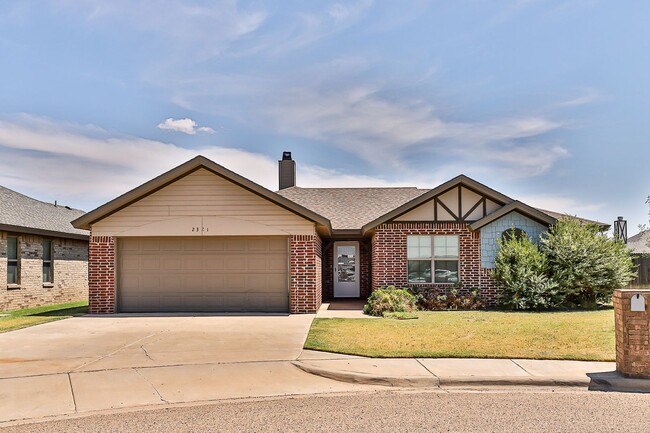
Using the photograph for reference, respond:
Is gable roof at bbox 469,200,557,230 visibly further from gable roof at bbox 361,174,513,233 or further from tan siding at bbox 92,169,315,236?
tan siding at bbox 92,169,315,236

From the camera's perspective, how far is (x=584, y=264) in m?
17.1

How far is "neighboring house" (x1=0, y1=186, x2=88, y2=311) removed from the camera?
1878 centimetres

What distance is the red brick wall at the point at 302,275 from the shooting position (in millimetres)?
16359

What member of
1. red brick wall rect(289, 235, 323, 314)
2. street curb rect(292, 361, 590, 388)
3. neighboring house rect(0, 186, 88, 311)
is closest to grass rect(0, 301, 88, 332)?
neighboring house rect(0, 186, 88, 311)

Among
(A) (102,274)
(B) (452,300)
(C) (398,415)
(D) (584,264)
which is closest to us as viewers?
(C) (398,415)

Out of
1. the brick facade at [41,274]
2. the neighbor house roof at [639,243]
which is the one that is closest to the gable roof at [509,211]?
the brick facade at [41,274]

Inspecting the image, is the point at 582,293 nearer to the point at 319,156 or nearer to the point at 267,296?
the point at 267,296

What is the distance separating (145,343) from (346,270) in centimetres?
1186

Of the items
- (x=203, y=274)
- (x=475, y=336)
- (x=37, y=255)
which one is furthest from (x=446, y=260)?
A: (x=37, y=255)

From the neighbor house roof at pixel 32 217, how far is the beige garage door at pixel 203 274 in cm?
465

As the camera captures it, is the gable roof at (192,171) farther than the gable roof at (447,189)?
No

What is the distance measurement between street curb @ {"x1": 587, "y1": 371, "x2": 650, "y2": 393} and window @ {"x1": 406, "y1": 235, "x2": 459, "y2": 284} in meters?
10.9

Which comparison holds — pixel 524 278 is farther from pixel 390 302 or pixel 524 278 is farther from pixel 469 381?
pixel 469 381

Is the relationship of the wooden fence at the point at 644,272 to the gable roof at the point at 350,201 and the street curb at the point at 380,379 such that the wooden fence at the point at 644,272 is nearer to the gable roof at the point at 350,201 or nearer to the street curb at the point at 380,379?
the gable roof at the point at 350,201
